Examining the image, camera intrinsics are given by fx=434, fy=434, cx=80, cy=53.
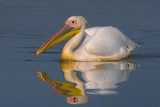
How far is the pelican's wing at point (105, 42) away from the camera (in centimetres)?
688

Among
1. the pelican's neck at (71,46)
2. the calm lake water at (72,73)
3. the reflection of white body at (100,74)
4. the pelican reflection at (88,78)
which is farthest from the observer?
the pelican's neck at (71,46)

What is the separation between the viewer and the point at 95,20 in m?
12.2

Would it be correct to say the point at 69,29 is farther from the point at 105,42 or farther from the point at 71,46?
the point at 105,42

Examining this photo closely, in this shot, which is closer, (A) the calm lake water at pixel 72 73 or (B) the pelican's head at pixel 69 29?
(A) the calm lake water at pixel 72 73

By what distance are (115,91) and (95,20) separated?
771 centimetres

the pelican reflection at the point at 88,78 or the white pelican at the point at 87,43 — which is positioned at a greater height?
the white pelican at the point at 87,43

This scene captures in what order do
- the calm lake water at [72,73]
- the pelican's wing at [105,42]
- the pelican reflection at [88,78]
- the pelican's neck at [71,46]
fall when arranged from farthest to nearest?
the pelican's neck at [71,46], the pelican's wing at [105,42], the pelican reflection at [88,78], the calm lake water at [72,73]

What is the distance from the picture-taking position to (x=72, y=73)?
5.71 meters

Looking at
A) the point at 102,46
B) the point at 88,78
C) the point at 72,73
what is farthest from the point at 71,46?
the point at 88,78

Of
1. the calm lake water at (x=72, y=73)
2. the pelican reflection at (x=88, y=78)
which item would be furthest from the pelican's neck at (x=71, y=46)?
the pelican reflection at (x=88, y=78)

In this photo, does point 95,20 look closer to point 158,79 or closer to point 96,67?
point 96,67

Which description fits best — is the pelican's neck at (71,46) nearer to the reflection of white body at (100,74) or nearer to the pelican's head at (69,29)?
the pelican's head at (69,29)

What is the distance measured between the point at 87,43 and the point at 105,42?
327mm

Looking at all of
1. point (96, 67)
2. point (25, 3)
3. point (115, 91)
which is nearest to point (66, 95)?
point (115, 91)
